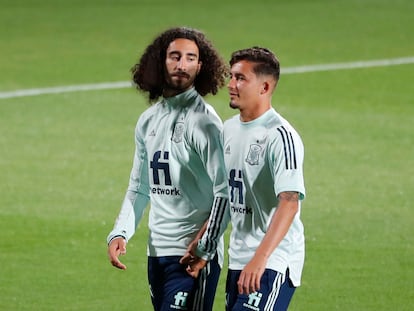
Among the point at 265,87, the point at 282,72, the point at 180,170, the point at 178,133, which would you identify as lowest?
the point at 282,72

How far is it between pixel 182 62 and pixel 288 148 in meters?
1.03

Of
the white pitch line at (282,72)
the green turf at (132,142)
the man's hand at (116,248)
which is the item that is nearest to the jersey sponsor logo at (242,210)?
the man's hand at (116,248)

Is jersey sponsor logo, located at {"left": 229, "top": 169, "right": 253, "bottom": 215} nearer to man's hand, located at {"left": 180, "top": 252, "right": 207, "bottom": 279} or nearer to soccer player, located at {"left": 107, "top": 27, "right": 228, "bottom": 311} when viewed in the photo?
soccer player, located at {"left": 107, "top": 27, "right": 228, "bottom": 311}

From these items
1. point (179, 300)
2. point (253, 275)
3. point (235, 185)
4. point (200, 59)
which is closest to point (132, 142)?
point (200, 59)

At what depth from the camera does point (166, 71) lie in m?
8.16

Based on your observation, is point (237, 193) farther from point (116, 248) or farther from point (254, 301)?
point (116, 248)

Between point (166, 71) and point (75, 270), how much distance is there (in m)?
4.17

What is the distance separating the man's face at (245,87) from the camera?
746 centimetres

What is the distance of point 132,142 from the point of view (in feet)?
57.6

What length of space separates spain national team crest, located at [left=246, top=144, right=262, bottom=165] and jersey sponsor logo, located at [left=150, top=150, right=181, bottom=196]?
0.64 m

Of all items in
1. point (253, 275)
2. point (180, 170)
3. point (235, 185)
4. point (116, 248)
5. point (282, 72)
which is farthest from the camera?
point (282, 72)

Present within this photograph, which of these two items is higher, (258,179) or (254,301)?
(258,179)

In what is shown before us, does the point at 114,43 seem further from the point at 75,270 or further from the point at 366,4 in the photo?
the point at 75,270

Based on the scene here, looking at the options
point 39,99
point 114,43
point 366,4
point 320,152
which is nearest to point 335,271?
point 320,152
